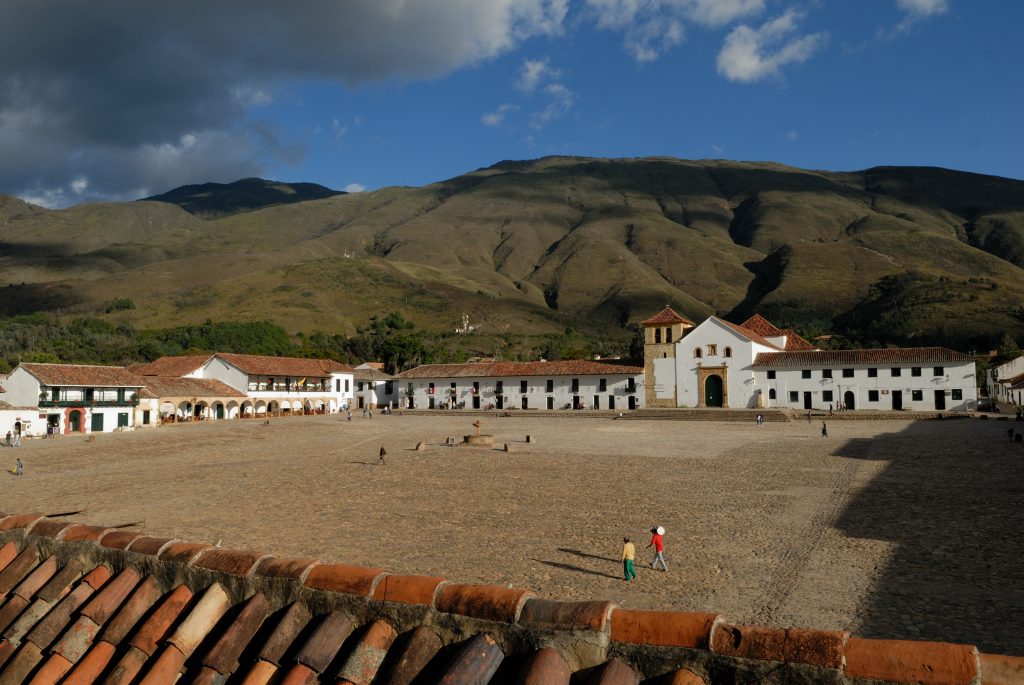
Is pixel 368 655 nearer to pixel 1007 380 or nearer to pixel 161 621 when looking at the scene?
pixel 161 621

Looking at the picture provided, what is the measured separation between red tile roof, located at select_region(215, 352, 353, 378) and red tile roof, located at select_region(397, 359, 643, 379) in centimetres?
800

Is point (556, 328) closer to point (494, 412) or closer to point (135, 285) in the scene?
point (494, 412)

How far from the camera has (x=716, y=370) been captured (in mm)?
60062

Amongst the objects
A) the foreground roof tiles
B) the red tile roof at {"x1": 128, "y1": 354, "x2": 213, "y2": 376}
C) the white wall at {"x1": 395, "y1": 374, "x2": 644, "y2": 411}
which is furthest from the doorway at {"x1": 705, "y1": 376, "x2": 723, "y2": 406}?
the foreground roof tiles

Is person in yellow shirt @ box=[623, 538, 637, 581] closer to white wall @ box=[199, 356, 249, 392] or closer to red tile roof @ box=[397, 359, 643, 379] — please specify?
red tile roof @ box=[397, 359, 643, 379]

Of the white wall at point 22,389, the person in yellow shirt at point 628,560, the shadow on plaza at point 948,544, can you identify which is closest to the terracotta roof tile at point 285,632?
the shadow on plaza at point 948,544

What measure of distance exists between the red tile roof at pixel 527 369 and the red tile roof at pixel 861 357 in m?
11.7

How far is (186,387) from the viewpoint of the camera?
57.5 meters

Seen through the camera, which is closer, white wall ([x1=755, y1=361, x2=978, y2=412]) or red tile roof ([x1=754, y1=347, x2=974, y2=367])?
white wall ([x1=755, y1=361, x2=978, y2=412])

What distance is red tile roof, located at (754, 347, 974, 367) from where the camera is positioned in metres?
53.5

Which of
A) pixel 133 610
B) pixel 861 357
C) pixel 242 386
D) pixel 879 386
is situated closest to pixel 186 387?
pixel 242 386

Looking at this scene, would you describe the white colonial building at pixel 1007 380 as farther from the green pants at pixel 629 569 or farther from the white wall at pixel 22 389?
the white wall at pixel 22 389

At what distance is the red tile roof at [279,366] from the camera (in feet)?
212

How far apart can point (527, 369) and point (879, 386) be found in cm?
3007
